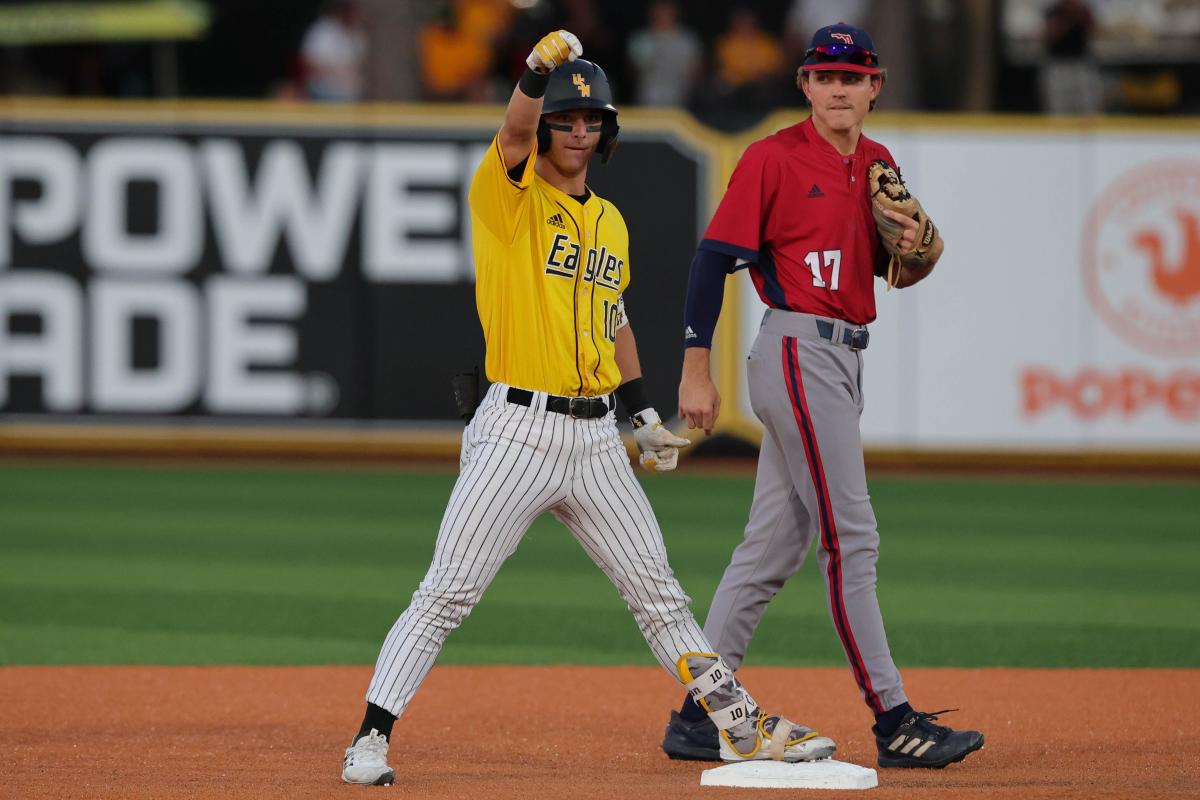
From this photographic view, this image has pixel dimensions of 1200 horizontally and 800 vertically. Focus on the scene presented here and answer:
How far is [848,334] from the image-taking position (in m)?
5.54

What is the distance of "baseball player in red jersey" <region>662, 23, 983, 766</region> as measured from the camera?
17.9 ft

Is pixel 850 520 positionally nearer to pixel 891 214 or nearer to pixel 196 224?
pixel 891 214

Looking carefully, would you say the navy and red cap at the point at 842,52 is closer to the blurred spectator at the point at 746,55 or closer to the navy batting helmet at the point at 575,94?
the navy batting helmet at the point at 575,94

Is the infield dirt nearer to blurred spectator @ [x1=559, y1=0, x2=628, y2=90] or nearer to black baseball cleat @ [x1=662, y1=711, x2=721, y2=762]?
black baseball cleat @ [x1=662, y1=711, x2=721, y2=762]

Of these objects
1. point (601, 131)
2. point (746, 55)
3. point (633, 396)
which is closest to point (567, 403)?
point (633, 396)

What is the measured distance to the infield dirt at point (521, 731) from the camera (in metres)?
5.23

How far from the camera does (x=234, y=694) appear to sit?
22.6ft

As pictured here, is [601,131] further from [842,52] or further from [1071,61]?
[1071,61]

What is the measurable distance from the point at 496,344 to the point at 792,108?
11.6 metres

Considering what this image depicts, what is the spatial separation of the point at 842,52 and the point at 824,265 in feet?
2.00

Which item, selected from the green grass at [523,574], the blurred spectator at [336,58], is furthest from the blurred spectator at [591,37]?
the green grass at [523,574]

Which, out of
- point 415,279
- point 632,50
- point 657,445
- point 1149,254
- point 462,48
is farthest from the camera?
point 632,50

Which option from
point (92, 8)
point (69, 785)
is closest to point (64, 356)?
point (92, 8)

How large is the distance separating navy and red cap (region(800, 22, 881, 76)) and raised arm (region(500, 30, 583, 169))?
0.90 metres
